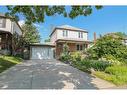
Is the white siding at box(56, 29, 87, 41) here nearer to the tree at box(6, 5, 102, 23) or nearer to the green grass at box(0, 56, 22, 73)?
the green grass at box(0, 56, 22, 73)

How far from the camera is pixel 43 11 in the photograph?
29.8 feet

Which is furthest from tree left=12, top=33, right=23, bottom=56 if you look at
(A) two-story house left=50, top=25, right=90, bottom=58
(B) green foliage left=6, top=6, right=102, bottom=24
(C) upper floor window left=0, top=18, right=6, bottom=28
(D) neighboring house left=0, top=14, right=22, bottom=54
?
(B) green foliage left=6, top=6, right=102, bottom=24

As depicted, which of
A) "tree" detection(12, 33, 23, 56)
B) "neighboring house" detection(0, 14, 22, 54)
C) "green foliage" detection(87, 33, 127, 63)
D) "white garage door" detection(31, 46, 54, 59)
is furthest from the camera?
"white garage door" detection(31, 46, 54, 59)

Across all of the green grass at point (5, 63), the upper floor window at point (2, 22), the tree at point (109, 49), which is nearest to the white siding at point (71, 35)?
the upper floor window at point (2, 22)

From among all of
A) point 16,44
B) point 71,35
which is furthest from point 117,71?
point 71,35

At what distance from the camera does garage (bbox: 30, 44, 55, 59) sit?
30392 mm

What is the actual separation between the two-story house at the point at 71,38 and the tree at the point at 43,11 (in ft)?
69.9

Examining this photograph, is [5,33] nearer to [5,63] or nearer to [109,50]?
[5,63]

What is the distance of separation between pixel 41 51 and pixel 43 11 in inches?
868

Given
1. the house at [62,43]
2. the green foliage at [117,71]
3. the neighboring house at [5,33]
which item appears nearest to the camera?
the green foliage at [117,71]

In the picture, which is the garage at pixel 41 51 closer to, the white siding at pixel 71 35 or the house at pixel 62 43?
the house at pixel 62 43

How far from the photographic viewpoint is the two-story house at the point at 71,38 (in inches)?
1250

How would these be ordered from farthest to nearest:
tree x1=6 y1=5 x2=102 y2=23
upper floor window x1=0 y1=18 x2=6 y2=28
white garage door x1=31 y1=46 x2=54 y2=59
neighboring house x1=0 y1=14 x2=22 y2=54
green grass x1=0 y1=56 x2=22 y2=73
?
white garage door x1=31 y1=46 x2=54 y2=59 < upper floor window x1=0 y1=18 x2=6 y2=28 < neighboring house x1=0 y1=14 x2=22 y2=54 < green grass x1=0 y1=56 x2=22 y2=73 < tree x1=6 y1=5 x2=102 y2=23
